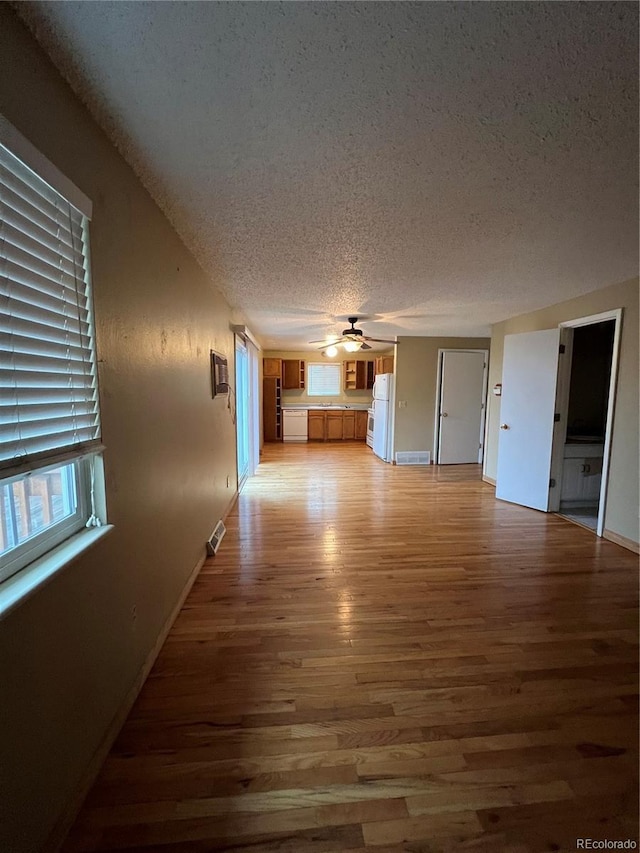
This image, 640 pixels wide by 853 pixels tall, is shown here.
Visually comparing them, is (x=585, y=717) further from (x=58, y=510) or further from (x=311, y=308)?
(x=311, y=308)

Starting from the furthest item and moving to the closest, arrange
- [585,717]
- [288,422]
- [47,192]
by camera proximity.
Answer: [288,422]
[585,717]
[47,192]

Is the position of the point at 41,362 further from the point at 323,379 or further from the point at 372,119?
the point at 323,379

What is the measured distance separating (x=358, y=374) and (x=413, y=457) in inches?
121

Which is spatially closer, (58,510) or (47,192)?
(47,192)

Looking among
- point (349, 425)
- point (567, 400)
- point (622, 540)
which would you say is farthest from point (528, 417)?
point (349, 425)

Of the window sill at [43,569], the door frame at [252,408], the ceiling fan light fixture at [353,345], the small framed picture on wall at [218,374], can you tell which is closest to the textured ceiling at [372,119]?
the small framed picture on wall at [218,374]

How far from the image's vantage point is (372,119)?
1.25 m

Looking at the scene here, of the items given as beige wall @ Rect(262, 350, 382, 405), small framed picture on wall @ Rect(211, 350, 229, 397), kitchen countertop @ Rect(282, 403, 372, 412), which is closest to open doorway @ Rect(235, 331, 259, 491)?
small framed picture on wall @ Rect(211, 350, 229, 397)

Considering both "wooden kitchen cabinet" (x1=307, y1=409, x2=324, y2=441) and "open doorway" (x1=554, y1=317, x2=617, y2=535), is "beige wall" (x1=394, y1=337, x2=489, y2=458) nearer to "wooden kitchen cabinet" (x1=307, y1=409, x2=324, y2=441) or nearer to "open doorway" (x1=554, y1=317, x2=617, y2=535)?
"open doorway" (x1=554, y1=317, x2=617, y2=535)

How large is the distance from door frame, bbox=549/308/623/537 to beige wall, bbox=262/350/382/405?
5006 mm

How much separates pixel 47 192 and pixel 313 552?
2.69 m

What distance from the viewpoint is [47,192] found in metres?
1.02

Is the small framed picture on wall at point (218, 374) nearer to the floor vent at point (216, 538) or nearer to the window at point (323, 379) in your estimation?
the floor vent at point (216, 538)

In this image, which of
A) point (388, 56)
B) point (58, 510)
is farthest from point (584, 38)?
point (58, 510)
